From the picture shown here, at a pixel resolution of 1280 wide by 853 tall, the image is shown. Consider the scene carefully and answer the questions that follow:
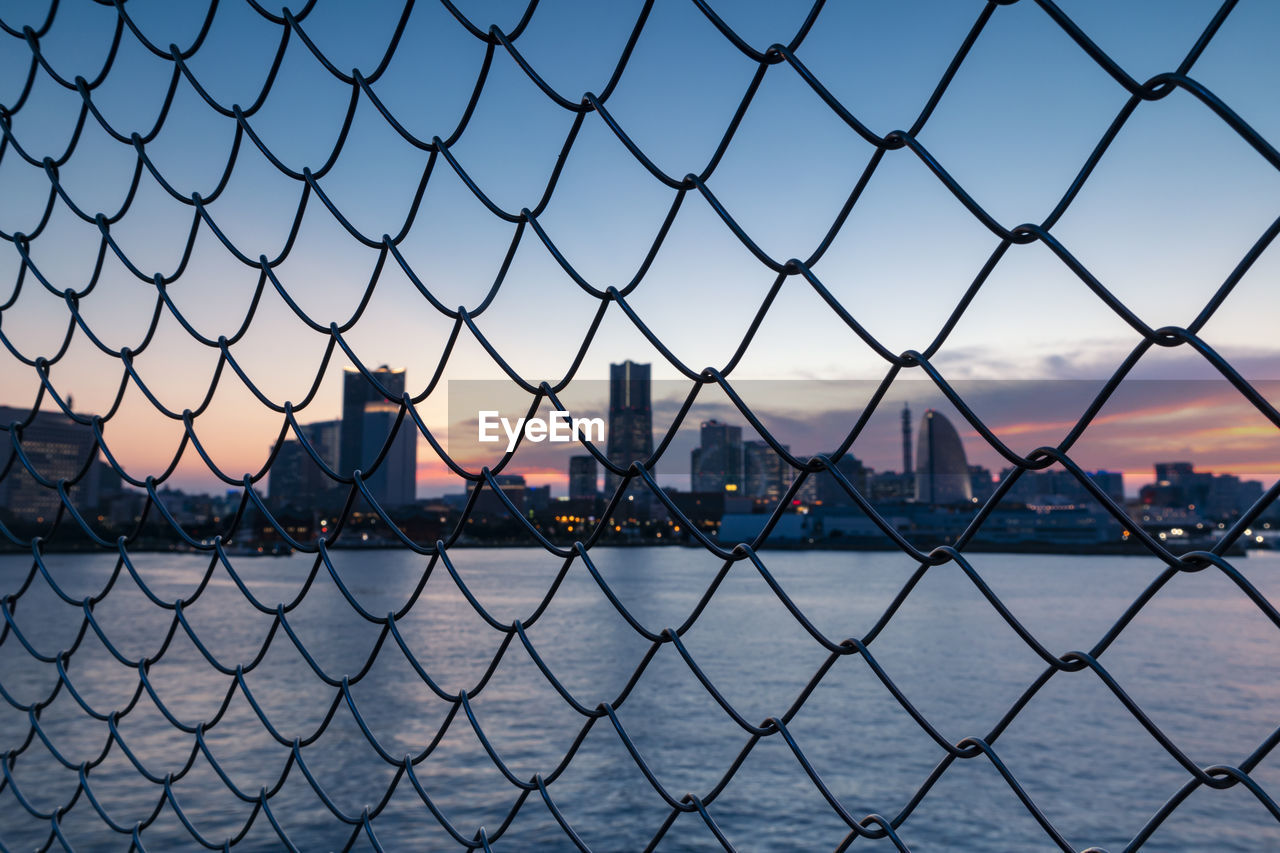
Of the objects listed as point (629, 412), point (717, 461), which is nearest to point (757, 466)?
point (717, 461)

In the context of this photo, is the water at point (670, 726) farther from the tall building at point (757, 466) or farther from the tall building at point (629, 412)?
the tall building at point (629, 412)

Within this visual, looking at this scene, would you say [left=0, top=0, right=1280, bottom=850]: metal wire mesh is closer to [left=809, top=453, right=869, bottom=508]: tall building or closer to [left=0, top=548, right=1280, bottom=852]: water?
[left=809, top=453, right=869, bottom=508]: tall building

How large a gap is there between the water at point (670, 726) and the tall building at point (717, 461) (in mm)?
3929

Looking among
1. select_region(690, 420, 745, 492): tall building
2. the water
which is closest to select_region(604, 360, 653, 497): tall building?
select_region(690, 420, 745, 492): tall building

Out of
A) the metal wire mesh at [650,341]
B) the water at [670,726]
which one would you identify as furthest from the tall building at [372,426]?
the water at [670,726]

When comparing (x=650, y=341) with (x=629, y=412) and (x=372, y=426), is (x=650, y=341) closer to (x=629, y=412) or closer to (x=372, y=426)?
(x=629, y=412)

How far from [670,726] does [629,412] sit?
21.7 m

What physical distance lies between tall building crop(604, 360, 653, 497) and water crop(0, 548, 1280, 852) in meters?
4.42

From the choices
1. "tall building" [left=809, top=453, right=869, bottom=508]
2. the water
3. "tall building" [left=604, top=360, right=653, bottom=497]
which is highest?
"tall building" [left=604, top=360, right=653, bottom=497]

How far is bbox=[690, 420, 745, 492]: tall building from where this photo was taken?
1.79 meters

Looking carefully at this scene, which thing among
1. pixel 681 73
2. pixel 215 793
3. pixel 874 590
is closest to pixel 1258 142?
pixel 681 73

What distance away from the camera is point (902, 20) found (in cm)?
82

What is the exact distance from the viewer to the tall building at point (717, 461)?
1794mm

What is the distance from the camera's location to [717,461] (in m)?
2.08
